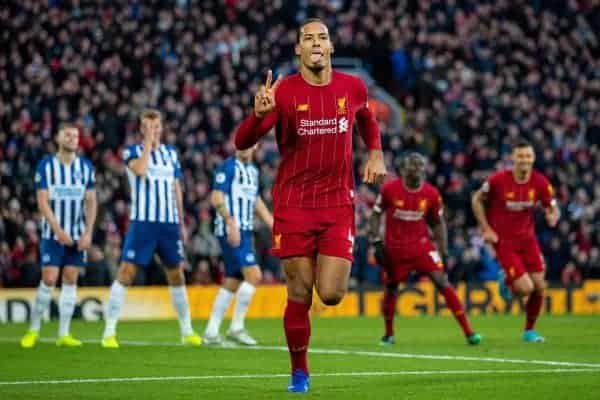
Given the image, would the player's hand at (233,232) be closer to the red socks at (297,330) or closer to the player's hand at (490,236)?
the player's hand at (490,236)

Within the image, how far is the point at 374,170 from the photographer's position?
9.77 m

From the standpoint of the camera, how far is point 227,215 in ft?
51.1

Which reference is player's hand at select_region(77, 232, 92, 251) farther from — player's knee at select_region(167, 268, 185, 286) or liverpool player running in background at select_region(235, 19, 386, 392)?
liverpool player running in background at select_region(235, 19, 386, 392)

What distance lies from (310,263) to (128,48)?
2023 cm

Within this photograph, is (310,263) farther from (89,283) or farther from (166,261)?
(89,283)

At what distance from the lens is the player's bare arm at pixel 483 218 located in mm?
16969

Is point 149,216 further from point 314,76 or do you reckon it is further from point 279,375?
point 314,76

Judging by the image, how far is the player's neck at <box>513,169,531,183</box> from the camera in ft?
55.8

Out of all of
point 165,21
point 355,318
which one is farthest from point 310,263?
point 165,21

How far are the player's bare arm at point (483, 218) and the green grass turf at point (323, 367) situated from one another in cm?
128

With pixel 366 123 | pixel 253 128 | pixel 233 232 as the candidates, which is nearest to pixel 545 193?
pixel 233 232

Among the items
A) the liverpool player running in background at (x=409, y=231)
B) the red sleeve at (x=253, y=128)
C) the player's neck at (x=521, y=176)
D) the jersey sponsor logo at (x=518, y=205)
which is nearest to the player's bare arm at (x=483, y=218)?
the jersey sponsor logo at (x=518, y=205)

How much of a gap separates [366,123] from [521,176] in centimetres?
717

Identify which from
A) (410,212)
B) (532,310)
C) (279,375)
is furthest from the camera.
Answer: (532,310)
